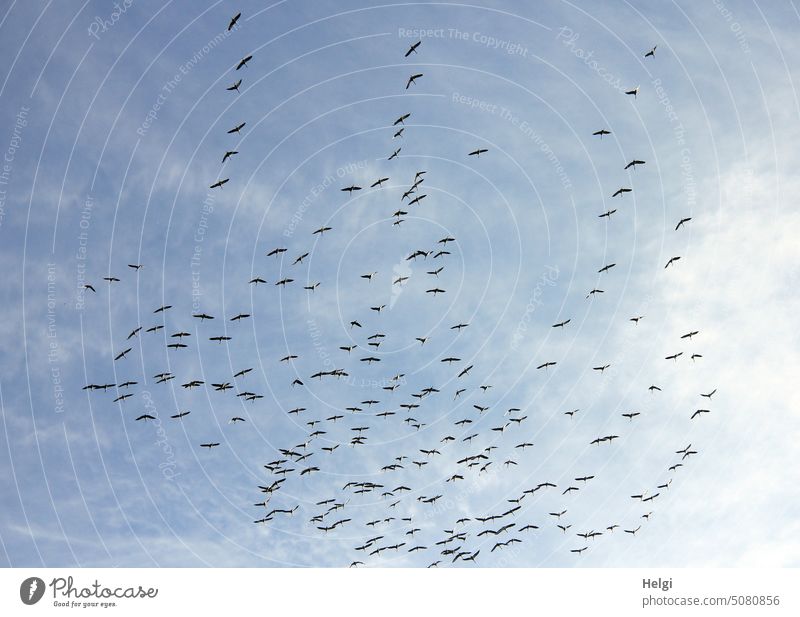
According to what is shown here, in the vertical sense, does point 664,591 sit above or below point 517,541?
below

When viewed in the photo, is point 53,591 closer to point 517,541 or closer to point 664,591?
point 664,591

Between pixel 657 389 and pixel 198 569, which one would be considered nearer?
pixel 198 569

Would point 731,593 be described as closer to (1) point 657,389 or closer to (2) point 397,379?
(1) point 657,389

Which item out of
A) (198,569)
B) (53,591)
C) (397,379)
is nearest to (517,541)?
(397,379)

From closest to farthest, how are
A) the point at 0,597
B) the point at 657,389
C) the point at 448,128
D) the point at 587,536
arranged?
the point at 0,597 → the point at 657,389 → the point at 587,536 → the point at 448,128

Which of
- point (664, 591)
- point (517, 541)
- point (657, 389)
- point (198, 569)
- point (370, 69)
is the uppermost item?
point (370, 69)

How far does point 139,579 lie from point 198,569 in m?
→ 5.08

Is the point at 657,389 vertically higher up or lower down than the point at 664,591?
higher up

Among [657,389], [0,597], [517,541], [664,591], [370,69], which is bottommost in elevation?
[0,597]

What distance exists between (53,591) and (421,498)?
60.2m

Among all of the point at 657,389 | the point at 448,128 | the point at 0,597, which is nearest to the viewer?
the point at 0,597

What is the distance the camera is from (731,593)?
5800cm

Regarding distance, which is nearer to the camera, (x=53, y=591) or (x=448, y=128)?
(x=53, y=591)

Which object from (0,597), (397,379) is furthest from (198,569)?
(397,379)
